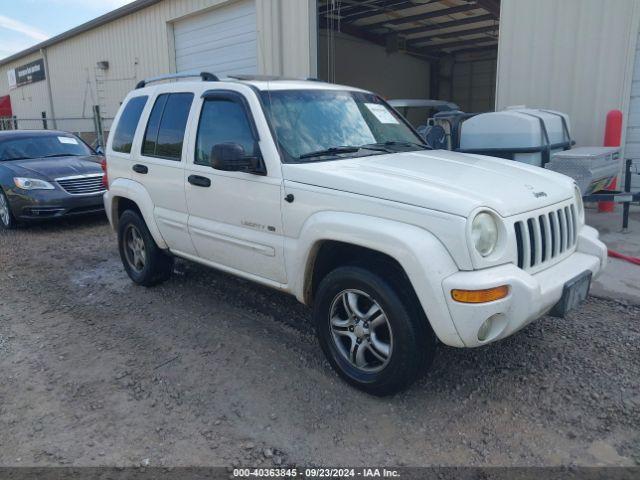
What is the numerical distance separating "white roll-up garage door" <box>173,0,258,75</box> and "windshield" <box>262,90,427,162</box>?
8.58 meters

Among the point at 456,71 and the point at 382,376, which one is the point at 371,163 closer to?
the point at 382,376

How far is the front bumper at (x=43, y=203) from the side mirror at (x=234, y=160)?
18.0 ft

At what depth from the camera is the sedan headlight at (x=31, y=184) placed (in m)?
8.12

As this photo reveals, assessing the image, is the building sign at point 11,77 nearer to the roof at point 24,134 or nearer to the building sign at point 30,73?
the building sign at point 30,73

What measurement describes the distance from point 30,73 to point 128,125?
2357 centimetres

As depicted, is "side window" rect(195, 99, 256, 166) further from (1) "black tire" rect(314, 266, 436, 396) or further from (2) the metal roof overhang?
(2) the metal roof overhang

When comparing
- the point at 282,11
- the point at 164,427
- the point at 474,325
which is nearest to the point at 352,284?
the point at 474,325

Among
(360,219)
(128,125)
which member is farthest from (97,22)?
(360,219)

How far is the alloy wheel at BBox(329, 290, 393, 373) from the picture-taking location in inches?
126

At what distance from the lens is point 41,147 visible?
9.29 metres

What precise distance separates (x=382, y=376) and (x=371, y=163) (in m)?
1.39

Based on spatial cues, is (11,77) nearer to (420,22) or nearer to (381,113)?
(420,22)

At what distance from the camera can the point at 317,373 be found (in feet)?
11.8

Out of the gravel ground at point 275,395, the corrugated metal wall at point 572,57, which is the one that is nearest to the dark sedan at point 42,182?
the gravel ground at point 275,395
